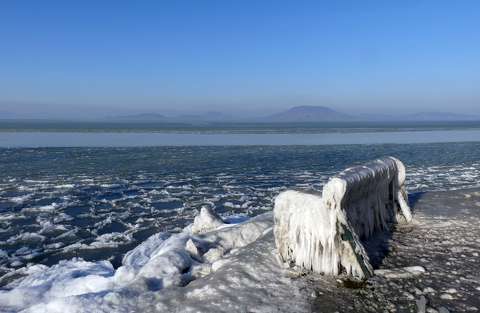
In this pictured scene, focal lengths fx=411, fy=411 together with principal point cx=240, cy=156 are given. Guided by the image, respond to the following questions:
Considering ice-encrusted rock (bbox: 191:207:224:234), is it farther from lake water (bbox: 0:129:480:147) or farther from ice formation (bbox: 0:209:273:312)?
lake water (bbox: 0:129:480:147)

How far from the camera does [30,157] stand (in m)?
31.9

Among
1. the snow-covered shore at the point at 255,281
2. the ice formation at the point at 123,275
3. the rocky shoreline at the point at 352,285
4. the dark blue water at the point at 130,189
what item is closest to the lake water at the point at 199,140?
the dark blue water at the point at 130,189

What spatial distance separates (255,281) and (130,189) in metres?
13.7

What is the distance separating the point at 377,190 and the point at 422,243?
1446 mm

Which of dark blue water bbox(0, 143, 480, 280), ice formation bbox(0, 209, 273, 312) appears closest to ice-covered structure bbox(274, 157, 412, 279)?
ice formation bbox(0, 209, 273, 312)

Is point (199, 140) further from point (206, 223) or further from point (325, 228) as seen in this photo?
point (325, 228)

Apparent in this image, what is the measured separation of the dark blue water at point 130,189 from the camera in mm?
11922

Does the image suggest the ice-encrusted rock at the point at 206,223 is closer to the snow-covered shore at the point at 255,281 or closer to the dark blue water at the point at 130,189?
the snow-covered shore at the point at 255,281

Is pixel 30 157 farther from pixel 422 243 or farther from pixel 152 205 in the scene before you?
pixel 422 243

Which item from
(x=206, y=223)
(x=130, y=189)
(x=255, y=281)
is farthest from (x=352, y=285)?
(x=130, y=189)

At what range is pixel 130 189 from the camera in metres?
19.2

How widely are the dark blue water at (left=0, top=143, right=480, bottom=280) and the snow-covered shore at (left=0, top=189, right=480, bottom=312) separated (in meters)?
2.16

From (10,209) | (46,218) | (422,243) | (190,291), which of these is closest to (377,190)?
(422,243)

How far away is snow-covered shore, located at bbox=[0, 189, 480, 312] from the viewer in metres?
5.93
